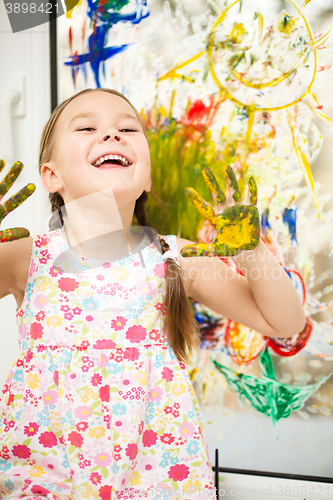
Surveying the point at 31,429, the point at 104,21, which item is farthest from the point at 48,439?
the point at 104,21

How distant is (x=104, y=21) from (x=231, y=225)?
2.16 feet

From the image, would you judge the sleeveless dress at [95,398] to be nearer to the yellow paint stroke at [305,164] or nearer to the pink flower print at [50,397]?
the pink flower print at [50,397]

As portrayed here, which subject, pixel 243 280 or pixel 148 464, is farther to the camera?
pixel 243 280

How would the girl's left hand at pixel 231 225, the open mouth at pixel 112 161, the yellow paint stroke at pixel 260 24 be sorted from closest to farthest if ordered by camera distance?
the girl's left hand at pixel 231 225 → the open mouth at pixel 112 161 → the yellow paint stroke at pixel 260 24

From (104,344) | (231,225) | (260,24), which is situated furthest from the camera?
(260,24)

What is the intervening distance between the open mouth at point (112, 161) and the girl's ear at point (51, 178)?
121 mm

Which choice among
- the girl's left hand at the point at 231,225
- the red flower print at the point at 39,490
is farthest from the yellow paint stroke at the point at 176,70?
the red flower print at the point at 39,490

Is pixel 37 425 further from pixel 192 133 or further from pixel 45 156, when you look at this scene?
pixel 192 133

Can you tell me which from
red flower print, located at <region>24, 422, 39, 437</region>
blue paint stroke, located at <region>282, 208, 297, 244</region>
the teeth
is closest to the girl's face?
the teeth

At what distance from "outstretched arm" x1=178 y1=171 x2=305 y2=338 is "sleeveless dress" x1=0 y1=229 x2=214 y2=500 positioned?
4.9 inches

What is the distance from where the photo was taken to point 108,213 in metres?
0.80

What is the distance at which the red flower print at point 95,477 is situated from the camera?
2.27ft

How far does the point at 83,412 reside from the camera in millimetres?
716

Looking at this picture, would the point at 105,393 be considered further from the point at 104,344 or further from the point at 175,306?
the point at 175,306
